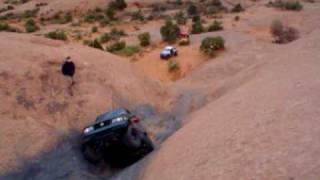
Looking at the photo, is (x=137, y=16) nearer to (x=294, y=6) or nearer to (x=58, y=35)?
(x=294, y=6)

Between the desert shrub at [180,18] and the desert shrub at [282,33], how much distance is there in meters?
10.0

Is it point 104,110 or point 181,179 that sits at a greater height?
point 181,179

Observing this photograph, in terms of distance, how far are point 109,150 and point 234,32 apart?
29.8 metres

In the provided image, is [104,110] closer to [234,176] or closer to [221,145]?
[221,145]

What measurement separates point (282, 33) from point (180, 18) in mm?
14167

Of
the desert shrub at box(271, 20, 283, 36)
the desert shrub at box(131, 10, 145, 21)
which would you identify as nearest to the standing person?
the desert shrub at box(271, 20, 283, 36)

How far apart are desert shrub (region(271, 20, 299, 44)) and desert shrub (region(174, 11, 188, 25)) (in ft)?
32.9

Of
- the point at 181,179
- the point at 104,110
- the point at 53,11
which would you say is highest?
the point at 181,179

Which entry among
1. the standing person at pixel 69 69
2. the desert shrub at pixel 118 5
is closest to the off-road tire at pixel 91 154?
the standing person at pixel 69 69

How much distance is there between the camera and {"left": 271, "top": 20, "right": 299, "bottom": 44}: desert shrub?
1858 inches

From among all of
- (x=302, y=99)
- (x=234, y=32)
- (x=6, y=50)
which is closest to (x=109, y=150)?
(x=302, y=99)

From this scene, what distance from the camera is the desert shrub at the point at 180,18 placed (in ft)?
190

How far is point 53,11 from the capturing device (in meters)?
72.7

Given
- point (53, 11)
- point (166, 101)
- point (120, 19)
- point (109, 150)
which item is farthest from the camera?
point (53, 11)
